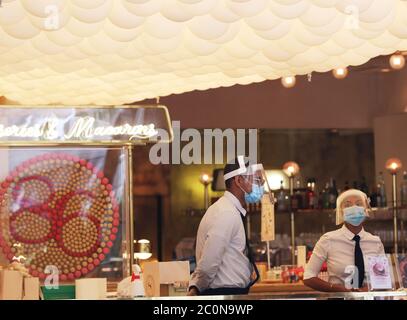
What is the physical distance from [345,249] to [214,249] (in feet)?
2.25

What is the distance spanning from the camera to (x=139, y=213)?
9.85m

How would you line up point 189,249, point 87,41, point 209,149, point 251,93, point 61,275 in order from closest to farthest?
1. point 87,41
2. point 61,275
3. point 209,149
4. point 189,249
5. point 251,93

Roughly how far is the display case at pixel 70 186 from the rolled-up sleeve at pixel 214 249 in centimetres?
34

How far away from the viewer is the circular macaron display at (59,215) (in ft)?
13.2

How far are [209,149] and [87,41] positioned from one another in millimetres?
928

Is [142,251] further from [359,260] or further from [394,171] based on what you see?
[394,171]

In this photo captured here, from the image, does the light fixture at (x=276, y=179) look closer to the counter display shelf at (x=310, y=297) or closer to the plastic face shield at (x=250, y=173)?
the plastic face shield at (x=250, y=173)

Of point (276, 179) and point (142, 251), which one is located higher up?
point (276, 179)

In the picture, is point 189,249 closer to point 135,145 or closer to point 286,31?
point 135,145

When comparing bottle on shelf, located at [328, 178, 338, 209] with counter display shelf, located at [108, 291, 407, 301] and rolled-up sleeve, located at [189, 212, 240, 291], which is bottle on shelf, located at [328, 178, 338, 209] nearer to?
rolled-up sleeve, located at [189, 212, 240, 291]

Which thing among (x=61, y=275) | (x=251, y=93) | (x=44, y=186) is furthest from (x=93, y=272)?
(x=251, y=93)

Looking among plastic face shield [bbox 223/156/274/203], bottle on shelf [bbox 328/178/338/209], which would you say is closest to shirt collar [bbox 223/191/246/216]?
plastic face shield [bbox 223/156/274/203]

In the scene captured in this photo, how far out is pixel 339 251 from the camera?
4.30m

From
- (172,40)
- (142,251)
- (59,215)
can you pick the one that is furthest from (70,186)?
(172,40)
